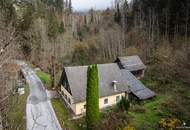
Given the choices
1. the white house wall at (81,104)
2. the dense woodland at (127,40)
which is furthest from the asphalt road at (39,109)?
the dense woodland at (127,40)

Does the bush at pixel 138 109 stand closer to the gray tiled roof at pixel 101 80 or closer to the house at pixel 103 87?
the house at pixel 103 87

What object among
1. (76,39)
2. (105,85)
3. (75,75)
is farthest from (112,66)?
(76,39)

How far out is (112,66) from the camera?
99.7 feet

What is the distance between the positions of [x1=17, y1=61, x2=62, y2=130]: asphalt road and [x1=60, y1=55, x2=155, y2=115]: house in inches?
104

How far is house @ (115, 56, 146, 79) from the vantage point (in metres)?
36.1

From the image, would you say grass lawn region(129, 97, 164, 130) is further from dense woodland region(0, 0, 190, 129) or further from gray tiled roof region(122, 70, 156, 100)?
dense woodland region(0, 0, 190, 129)

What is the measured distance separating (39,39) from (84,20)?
3753cm

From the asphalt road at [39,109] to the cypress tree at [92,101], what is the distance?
3094mm

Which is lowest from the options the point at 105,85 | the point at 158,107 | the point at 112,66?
the point at 158,107

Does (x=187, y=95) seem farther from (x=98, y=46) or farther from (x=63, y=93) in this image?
(x=98, y=46)

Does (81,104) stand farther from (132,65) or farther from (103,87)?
(132,65)

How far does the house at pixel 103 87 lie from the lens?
24984 millimetres

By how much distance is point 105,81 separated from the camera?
2797cm

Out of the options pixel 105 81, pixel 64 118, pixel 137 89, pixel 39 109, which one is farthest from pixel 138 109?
pixel 39 109
